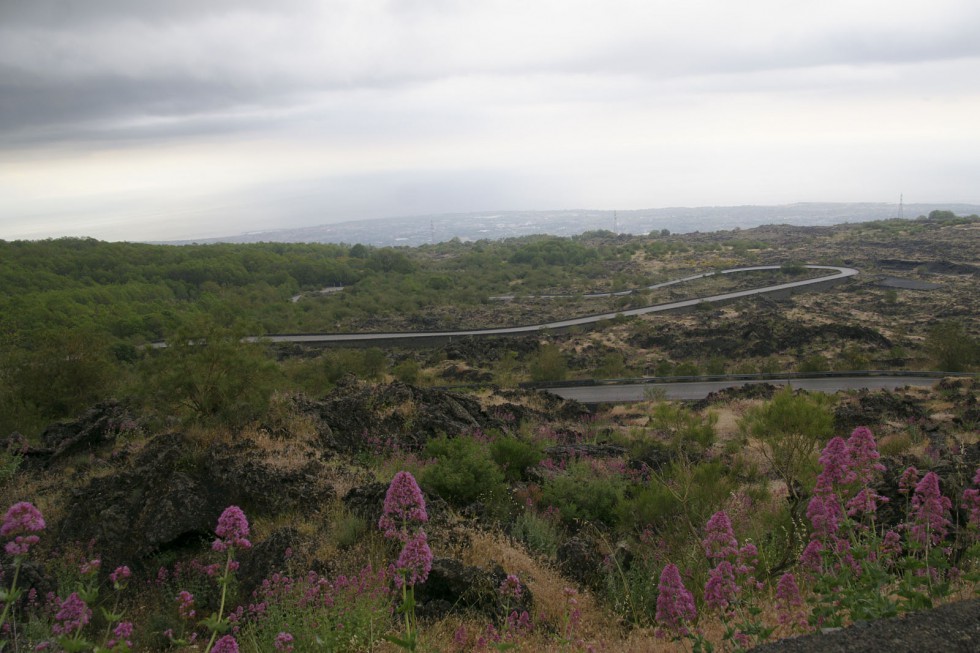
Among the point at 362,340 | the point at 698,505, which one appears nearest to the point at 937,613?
the point at 698,505

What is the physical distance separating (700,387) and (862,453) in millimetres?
23775

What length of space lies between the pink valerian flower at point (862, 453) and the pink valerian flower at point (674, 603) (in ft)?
5.83

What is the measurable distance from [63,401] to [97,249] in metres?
81.6

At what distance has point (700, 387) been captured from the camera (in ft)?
89.8

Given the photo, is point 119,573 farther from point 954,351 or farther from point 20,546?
point 954,351

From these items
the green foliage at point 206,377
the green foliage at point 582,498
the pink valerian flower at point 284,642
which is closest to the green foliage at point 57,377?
the green foliage at point 206,377

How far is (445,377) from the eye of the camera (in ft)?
112

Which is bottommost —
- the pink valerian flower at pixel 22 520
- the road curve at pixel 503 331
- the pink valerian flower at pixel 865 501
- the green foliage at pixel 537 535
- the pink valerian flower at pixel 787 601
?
the road curve at pixel 503 331

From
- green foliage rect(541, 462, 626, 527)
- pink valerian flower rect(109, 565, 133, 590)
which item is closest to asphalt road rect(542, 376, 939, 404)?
green foliage rect(541, 462, 626, 527)

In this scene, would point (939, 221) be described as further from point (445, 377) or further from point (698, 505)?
point (698, 505)

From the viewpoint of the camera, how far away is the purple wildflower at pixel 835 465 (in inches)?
183

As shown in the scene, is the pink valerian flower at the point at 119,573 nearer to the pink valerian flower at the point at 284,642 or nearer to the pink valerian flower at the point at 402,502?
the pink valerian flower at the point at 284,642

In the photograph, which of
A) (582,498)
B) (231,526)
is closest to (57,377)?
(582,498)

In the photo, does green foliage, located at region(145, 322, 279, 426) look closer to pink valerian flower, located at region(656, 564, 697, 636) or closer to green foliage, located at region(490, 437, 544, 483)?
green foliage, located at region(490, 437, 544, 483)
